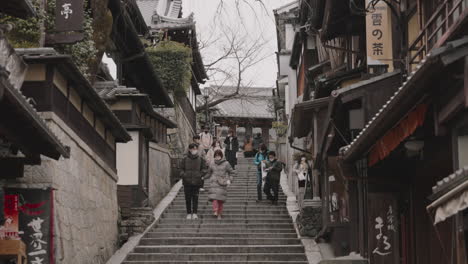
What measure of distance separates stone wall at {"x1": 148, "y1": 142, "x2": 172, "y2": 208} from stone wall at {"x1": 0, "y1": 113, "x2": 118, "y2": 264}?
5.20 m

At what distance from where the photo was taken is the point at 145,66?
27.3 metres

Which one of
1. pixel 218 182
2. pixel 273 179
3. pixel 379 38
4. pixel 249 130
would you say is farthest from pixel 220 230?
pixel 249 130

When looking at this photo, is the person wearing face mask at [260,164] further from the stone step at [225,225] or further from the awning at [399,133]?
the awning at [399,133]

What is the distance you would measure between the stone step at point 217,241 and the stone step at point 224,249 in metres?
0.76

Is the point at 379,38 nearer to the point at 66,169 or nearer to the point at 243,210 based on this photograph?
the point at 66,169

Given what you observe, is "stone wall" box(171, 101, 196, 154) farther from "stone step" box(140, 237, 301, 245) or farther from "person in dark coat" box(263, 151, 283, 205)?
"stone step" box(140, 237, 301, 245)

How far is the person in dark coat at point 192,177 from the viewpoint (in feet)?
71.5

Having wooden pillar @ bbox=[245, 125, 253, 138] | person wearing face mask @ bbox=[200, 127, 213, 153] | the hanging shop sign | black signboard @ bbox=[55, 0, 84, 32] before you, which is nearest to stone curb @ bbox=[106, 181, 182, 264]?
person wearing face mask @ bbox=[200, 127, 213, 153]

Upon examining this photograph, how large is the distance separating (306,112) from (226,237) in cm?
372

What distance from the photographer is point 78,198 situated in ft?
51.1

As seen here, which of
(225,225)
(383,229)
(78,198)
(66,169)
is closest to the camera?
(383,229)

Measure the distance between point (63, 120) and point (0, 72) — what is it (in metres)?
6.72

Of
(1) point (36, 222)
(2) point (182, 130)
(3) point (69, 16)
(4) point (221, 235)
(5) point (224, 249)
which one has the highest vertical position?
(3) point (69, 16)

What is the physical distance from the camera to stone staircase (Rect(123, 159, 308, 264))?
1839 cm
